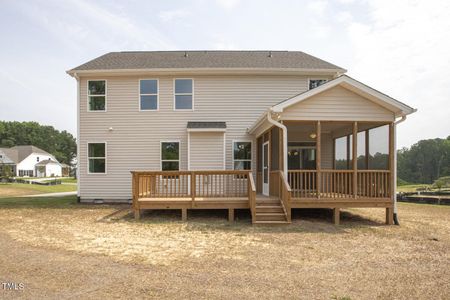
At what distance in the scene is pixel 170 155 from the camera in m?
13.1

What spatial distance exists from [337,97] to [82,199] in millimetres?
11316

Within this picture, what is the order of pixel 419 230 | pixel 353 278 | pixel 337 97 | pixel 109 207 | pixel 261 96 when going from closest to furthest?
pixel 353 278 → pixel 419 230 → pixel 337 97 → pixel 109 207 → pixel 261 96

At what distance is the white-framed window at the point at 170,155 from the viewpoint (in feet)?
42.7

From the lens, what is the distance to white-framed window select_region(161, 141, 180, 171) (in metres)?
13.0

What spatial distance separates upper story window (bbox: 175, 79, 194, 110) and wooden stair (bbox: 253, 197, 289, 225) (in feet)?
19.1

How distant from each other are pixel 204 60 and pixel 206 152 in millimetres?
4569

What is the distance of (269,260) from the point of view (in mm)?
5496

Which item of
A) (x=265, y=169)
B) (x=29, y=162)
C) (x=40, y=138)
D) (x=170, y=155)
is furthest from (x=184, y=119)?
(x=40, y=138)

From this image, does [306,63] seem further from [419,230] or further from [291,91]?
[419,230]

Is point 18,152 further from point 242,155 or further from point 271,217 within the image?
point 271,217

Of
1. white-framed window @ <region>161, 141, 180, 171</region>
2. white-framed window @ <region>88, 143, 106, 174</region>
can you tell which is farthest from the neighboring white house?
white-framed window @ <region>161, 141, 180, 171</region>

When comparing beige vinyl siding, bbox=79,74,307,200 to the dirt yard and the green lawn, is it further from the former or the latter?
the dirt yard

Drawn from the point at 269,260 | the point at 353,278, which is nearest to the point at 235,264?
the point at 269,260

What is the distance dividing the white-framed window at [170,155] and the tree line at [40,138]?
9286 centimetres
